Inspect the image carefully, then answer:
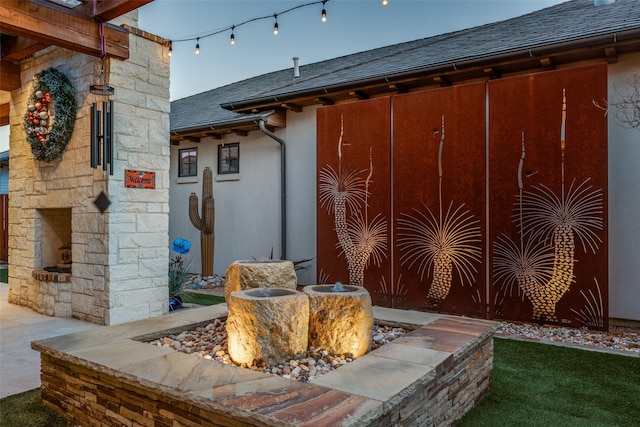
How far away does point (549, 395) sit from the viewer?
3240 mm

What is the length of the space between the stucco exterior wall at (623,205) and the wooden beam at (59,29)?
19.2 ft

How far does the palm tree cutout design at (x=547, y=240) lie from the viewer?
4977mm

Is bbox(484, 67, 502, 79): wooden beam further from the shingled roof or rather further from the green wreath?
the green wreath

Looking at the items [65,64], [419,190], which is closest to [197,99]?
[65,64]

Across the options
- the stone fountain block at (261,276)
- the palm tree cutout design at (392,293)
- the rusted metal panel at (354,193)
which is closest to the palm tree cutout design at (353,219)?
the rusted metal panel at (354,193)

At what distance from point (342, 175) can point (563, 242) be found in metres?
3.20

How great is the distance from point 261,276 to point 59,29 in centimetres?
341

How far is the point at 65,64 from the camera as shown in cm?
536

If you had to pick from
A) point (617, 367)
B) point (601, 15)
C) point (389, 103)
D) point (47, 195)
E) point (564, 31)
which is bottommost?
point (617, 367)

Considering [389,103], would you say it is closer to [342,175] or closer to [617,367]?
[342,175]

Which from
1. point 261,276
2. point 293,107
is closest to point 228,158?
point 293,107

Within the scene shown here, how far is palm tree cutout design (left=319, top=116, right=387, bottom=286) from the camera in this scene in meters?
6.49

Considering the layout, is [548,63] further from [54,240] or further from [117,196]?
[54,240]

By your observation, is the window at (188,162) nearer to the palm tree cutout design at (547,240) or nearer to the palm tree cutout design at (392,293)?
the palm tree cutout design at (392,293)
